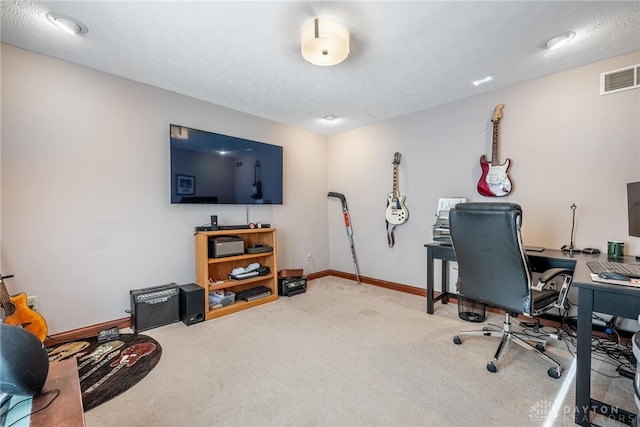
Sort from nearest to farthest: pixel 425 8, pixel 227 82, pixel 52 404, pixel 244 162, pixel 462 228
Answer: pixel 52 404 → pixel 425 8 → pixel 462 228 → pixel 227 82 → pixel 244 162

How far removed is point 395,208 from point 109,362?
321 centimetres

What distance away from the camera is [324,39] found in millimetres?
1740

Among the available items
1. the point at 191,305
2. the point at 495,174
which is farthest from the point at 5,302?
the point at 495,174

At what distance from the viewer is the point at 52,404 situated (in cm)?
95

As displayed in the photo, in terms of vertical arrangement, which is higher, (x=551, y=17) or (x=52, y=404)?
(x=551, y=17)

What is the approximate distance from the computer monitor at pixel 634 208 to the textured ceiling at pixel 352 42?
1100mm

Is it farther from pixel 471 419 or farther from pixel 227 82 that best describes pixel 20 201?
pixel 471 419

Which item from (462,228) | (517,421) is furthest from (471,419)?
(462,228)

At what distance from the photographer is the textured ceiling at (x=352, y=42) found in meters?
1.69

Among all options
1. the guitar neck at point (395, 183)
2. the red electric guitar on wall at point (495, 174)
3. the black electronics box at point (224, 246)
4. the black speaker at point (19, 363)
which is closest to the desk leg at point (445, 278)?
the red electric guitar on wall at point (495, 174)

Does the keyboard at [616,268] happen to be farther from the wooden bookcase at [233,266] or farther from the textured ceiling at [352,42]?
the wooden bookcase at [233,266]

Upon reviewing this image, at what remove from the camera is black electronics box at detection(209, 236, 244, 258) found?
2.89m

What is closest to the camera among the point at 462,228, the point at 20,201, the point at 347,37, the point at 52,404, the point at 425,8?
the point at 52,404

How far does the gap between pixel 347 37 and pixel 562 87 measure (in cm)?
210
